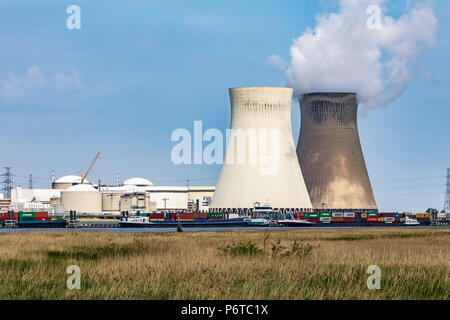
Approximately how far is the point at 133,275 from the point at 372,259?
7.76 m

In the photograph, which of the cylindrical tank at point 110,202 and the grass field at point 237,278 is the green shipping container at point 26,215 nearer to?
the cylindrical tank at point 110,202

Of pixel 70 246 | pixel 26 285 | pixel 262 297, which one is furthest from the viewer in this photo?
pixel 70 246

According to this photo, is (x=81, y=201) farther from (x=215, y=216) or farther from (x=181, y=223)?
(x=181, y=223)

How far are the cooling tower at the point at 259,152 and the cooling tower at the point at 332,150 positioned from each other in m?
18.3

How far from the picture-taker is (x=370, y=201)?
444 ft

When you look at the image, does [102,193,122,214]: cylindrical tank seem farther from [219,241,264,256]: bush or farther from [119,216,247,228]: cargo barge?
[219,241,264,256]: bush

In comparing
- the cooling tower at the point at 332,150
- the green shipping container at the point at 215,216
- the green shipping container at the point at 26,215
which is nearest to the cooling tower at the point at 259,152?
the green shipping container at the point at 215,216

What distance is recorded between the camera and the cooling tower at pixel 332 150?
12462 centimetres

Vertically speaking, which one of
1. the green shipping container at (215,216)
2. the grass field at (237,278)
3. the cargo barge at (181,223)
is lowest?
the cargo barge at (181,223)

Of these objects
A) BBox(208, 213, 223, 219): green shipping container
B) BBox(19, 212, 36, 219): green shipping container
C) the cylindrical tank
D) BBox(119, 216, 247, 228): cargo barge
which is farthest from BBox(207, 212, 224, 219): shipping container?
the cylindrical tank

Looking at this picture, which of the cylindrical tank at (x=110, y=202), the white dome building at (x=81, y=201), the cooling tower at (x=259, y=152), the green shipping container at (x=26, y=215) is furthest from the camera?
the cylindrical tank at (x=110, y=202)

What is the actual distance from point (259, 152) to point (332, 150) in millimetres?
22411

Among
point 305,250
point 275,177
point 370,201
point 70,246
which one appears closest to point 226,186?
point 275,177
